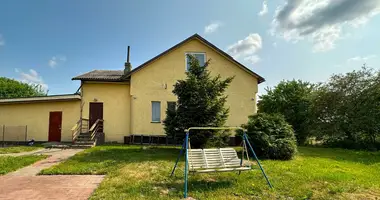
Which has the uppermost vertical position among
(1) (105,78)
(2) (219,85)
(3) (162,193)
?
(1) (105,78)

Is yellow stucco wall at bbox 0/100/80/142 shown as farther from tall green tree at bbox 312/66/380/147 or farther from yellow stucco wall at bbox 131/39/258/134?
tall green tree at bbox 312/66/380/147

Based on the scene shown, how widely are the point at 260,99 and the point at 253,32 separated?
780cm

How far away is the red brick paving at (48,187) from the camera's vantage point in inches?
174

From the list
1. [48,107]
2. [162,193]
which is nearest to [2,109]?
[48,107]

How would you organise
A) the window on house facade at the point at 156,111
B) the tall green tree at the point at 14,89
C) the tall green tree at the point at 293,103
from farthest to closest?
the tall green tree at the point at 14,89 → the tall green tree at the point at 293,103 → the window on house facade at the point at 156,111

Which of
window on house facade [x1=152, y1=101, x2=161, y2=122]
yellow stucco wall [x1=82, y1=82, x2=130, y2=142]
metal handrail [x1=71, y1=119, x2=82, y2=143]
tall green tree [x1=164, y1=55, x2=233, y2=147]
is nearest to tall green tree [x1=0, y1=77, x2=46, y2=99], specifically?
yellow stucco wall [x1=82, y1=82, x2=130, y2=142]

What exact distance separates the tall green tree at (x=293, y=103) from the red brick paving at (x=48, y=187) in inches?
592

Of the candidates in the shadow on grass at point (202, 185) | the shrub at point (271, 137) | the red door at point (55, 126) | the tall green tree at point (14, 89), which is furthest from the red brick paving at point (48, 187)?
the tall green tree at point (14, 89)

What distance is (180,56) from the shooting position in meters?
15.3

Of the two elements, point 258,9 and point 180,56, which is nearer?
point 258,9

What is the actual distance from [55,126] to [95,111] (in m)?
3.18

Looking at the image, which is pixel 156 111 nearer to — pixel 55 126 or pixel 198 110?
pixel 198 110

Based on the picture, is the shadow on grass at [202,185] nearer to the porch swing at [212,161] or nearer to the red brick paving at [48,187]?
the porch swing at [212,161]

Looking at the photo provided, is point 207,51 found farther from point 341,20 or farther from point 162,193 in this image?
point 162,193
